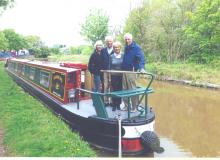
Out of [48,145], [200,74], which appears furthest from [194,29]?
[48,145]

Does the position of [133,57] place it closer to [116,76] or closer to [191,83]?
[116,76]

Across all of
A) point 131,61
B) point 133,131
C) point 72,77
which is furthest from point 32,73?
point 133,131

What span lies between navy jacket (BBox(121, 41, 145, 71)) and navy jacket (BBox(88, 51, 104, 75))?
724mm

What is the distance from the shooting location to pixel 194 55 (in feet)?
93.6

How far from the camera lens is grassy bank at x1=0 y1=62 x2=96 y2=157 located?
20.2 feet

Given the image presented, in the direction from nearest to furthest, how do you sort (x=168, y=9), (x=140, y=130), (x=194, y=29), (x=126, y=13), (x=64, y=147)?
1. (x=64, y=147)
2. (x=140, y=130)
3. (x=194, y=29)
4. (x=168, y=9)
5. (x=126, y=13)

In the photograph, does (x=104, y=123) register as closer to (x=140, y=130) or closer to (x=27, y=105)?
(x=140, y=130)

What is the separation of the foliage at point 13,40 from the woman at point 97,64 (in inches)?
1833

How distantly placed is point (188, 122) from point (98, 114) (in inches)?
154

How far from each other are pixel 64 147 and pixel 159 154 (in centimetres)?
225

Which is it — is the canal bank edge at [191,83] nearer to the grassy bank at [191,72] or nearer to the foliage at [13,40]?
the grassy bank at [191,72]

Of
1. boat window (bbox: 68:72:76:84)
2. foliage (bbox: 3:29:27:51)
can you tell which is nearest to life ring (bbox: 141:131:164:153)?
boat window (bbox: 68:72:76:84)

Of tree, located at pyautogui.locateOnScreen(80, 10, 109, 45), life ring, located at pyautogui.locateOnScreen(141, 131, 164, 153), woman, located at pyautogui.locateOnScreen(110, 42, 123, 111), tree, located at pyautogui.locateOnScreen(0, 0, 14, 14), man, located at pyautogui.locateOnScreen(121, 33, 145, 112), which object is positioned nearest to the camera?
life ring, located at pyautogui.locateOnScreen(141, 131, 164, 153)

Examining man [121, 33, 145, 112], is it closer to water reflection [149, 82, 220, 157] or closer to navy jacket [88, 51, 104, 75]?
navy jacket [88, 51, 104, 75]
